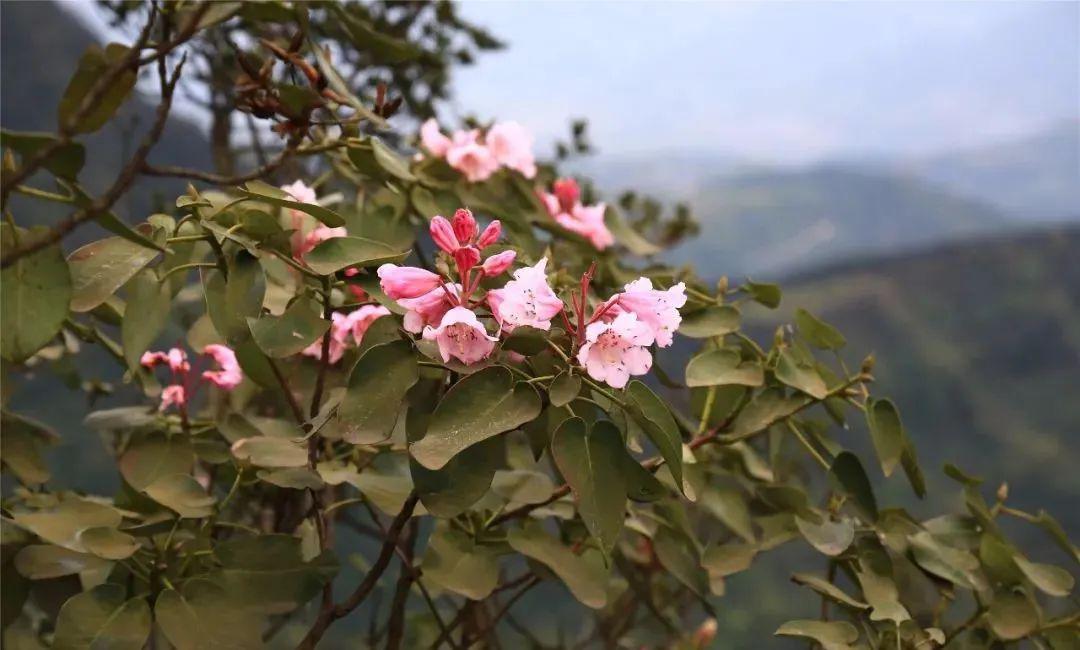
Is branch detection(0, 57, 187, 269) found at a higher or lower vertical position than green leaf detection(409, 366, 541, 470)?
higher

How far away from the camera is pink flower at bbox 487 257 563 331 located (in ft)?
1.13

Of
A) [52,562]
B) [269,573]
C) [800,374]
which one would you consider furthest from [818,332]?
[52,562]

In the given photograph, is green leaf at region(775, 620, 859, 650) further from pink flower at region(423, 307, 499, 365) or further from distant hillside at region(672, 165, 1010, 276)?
distant hillside at region(672, 165, 1010, 276)

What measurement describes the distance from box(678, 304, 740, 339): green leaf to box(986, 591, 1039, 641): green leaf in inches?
9.5

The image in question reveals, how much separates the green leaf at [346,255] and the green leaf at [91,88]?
0.36 ft

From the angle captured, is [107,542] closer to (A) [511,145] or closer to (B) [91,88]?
(B) [91,88]

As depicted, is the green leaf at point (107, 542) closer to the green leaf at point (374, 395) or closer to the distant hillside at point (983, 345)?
the green leaf at point (374, 395)

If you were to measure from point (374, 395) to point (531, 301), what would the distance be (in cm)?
8

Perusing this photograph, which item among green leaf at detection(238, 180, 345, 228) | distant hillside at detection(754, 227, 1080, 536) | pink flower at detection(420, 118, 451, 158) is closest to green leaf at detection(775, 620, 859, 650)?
green leaf at detection(238, 180, 345, 228)

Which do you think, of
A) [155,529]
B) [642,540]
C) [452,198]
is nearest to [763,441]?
[642,540]

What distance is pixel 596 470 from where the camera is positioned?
0.36 m

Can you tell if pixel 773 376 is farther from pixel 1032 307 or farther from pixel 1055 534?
pixel 1032 307

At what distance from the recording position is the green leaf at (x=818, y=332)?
54cm

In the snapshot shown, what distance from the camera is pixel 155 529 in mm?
503
